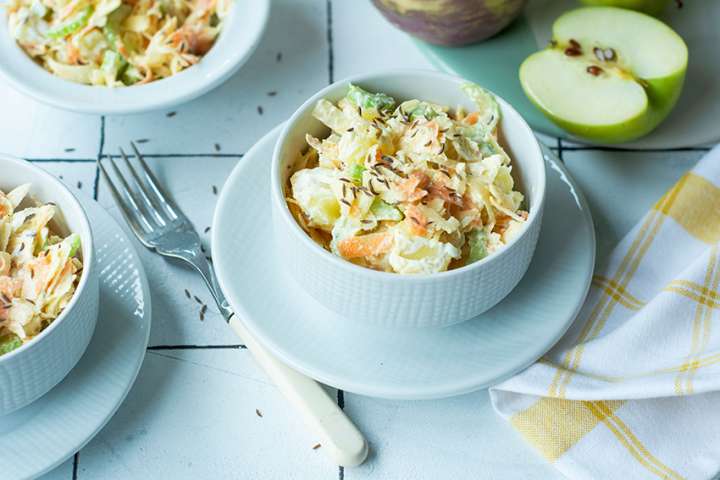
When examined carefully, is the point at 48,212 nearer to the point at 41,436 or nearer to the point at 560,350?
the point at 41,436

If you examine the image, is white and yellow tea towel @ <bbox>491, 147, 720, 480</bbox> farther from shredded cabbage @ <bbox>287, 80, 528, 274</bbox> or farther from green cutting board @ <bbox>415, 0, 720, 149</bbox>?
green cutting board @ <bbox>415, 0, 720, 149</bbox>

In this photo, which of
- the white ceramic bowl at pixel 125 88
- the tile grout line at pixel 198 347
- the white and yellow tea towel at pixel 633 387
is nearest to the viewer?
the white and yellow tea towel at pixel 633 387

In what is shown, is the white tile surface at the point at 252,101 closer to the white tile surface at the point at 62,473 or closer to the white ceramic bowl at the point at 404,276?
the white ceramic bowl at the point at 404,276

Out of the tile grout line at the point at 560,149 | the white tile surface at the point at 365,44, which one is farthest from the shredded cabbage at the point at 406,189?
the white tile surface at the point at 365,44

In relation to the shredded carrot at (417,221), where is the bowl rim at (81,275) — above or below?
above

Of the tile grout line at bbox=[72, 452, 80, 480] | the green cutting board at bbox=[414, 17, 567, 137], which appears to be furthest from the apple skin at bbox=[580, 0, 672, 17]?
the tile grout line at bbox=[72, 452, 80, 480]
